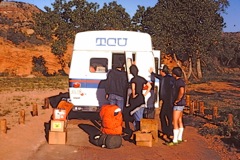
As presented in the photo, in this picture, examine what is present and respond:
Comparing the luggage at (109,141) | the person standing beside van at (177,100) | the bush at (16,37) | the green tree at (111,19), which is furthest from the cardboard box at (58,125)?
the bush at (16,37)

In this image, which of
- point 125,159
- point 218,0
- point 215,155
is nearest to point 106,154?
point 125,159

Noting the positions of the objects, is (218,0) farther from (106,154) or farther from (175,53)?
(106,154)

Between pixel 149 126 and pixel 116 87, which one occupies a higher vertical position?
pixel 116 87

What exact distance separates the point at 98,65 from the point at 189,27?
17.3 meters

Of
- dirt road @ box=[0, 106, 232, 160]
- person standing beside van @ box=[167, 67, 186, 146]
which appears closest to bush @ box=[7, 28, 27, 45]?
dirt road @ box=[0, 106, 232, 160]

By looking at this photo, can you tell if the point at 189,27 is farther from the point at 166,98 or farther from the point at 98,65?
the point at 166,98

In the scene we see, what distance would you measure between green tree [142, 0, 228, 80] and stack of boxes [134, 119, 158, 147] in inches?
768

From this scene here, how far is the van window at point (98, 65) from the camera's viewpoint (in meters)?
11.9

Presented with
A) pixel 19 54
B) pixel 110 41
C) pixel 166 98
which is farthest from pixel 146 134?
pixel 19 54

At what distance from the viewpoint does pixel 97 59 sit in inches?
467

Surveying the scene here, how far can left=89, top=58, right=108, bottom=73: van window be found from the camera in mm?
11859

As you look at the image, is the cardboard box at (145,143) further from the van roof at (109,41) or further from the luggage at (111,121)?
the van roof at (109,41)

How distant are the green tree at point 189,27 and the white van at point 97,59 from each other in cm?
1698

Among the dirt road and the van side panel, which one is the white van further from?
the dirt road
